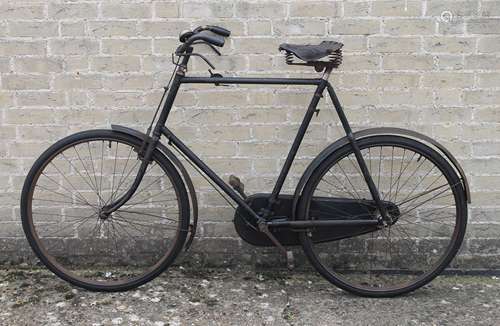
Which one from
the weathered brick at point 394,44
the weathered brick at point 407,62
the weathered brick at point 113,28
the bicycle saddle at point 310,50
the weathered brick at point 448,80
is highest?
the weathered brick at point 113,28

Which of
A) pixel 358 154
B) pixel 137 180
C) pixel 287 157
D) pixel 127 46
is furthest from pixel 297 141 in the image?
pixel 127 46

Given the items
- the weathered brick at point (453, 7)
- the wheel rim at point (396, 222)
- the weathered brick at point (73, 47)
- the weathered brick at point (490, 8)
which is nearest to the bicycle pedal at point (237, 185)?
the wheel rim at point (396, 222)

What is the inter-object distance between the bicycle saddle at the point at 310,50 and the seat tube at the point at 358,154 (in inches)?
8.9

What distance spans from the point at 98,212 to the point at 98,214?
0.05 meters

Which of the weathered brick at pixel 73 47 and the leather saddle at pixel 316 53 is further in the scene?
the weathered brick at pixel 73 47

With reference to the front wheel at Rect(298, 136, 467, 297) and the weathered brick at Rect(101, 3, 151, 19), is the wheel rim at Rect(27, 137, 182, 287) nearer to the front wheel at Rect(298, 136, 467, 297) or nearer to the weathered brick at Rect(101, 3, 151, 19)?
the weathered brick at Rect(101, 3, 151, 19)

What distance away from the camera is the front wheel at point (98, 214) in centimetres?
368

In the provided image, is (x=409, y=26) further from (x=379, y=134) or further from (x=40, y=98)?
(x=40, y=98)

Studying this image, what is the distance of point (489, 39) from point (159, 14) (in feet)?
6.49

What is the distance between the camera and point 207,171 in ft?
11.1

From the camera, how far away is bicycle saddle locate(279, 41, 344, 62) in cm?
310

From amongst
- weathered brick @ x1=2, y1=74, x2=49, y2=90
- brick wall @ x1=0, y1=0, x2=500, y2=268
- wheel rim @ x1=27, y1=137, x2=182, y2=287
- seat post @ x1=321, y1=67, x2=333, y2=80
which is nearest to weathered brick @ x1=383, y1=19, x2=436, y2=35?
brick wall @ x1=0, y1=0, x2=500, y2=268

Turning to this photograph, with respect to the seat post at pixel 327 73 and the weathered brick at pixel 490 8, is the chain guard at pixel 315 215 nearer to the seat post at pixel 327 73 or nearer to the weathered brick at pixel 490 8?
the seat post at pixel 327 73

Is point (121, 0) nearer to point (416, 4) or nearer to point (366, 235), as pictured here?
point (416, 4)
